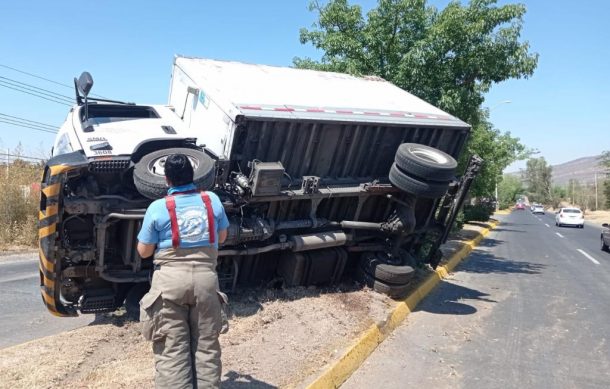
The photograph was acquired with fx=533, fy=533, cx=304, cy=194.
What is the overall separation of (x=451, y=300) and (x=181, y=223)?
6.14 metres

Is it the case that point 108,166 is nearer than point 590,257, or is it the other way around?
point 108,166

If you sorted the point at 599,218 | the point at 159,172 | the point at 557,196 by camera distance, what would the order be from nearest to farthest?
the point at 159,172 → the point at 599,218 → the point at 557,196

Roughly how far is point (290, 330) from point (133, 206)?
2071 millimetres

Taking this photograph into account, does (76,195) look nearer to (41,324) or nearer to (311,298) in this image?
(41,324)

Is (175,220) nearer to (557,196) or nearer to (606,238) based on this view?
(606,238)

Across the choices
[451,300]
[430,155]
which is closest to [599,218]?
[451,300]

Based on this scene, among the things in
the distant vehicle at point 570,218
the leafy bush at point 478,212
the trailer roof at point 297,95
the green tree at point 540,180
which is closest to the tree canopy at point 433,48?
the trailer roof at point 297,95

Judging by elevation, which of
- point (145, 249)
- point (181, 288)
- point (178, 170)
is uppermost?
point (178, 170)

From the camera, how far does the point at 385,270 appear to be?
24.0 feet

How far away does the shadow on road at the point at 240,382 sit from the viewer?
4.22 metres

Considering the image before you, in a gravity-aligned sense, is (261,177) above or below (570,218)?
above

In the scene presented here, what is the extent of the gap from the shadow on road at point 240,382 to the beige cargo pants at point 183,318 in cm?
71

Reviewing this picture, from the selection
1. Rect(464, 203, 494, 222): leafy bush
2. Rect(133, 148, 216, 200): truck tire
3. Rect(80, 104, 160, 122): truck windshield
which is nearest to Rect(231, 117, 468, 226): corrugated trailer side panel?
Rect(133, 148, 216, 200): truck tire

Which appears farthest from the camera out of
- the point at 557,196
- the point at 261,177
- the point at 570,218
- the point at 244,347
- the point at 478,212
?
the point at 557,196
